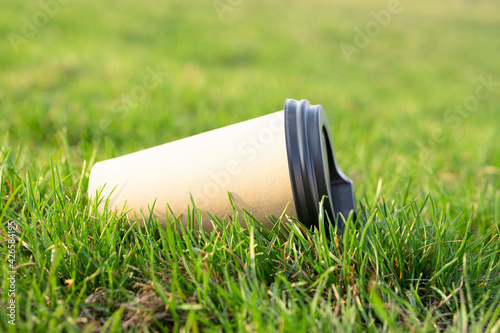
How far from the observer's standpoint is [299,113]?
5.07ft

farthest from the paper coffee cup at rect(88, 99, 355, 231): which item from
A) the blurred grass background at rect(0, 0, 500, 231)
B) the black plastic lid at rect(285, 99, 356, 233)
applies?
the blurred grass background at rect(0, 0, 500, 231)

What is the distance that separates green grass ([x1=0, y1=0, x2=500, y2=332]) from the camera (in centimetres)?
122

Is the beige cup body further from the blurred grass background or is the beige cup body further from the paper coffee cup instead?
the blurred grass background

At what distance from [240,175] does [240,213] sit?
0.44 feet

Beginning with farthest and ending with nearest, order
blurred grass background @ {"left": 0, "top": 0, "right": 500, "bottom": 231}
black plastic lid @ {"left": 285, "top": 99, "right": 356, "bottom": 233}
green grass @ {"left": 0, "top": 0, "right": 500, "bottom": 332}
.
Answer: blurred grass background @ {"left": 0, "top": 0, "right": 500, "bottom": 231} < black plastic lid @ {"left": 285, "top": 99, "right": 356, "bottom": 233} < green grass @ {"left": 0, "top": 0, "right": 500, "bottom": 332}

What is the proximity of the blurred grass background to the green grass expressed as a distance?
27mm

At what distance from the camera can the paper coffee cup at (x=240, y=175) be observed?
149cm

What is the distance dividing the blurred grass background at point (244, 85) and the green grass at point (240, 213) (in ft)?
0.09

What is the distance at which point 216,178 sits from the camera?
61.4 inches

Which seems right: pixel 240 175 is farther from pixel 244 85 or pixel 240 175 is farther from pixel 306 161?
pixel 244 85

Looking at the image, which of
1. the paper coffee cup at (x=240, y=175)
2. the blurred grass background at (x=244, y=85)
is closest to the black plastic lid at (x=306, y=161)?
the paper coffee cup at (x=240, y=175)

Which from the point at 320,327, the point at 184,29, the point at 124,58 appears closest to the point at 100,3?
the point at 184,29

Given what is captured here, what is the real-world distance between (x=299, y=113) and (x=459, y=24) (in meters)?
15.1

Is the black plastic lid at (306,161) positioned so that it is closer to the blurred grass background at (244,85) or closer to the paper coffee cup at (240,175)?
the paper coffee cup at (240,175)
